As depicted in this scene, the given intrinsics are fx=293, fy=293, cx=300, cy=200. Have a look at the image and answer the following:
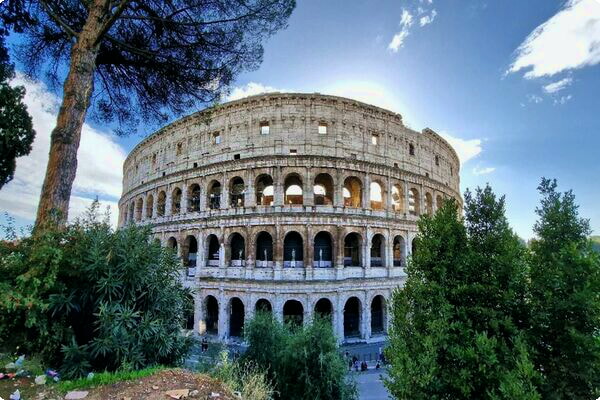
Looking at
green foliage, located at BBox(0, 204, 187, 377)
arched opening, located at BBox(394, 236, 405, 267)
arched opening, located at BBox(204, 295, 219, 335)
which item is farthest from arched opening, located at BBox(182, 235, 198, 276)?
green foliage, located at BBox(0, 204, 187, 377)

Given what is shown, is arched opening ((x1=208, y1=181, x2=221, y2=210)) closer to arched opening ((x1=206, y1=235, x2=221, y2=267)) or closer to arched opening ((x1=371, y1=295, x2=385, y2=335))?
arched opening ((x1=206, y1=235, x2=221, y2=267))

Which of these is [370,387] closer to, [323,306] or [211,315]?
[323,306]

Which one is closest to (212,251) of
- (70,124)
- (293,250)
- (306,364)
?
(293,250)

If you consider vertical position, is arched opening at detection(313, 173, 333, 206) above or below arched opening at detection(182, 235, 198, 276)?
above

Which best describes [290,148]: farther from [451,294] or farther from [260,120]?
[451,294]

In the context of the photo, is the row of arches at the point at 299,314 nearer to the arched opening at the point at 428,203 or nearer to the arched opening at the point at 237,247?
the arched opening at the point at 237,247

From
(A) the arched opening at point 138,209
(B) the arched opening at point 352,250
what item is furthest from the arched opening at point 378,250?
(A) the arched opening at point 138,209
